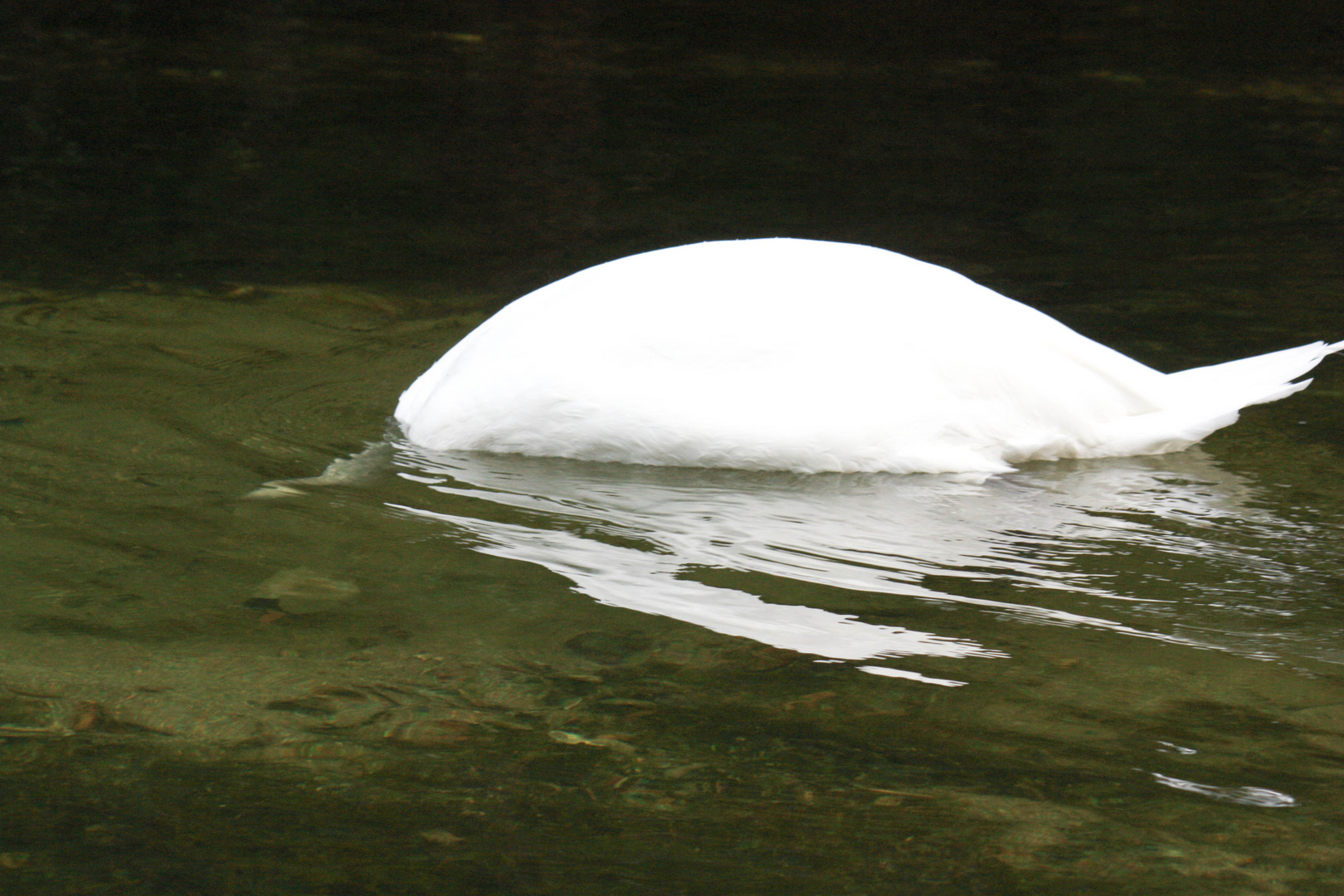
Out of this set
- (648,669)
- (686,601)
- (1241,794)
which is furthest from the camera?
(686,601)

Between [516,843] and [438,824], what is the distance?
0.58 feet

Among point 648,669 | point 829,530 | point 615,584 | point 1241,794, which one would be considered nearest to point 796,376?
point 829,530

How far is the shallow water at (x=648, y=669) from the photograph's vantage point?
3.28m

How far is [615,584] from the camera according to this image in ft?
15.2

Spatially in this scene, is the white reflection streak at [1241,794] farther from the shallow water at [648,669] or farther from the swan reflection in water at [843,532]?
the swan reflection in water at [843,532]

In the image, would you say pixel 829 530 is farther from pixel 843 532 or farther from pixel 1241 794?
pixel 1241 794

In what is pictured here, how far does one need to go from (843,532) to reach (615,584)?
0.74 metres

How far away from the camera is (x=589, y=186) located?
1000 centimetres

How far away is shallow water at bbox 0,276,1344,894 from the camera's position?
3.28 metres

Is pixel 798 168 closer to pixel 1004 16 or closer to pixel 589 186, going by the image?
pixel 589 186

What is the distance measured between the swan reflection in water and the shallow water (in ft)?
0.05

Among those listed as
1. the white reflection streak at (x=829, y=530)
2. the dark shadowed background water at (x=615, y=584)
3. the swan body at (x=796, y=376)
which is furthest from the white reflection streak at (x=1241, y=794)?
the swan body at (x=796, y=376)

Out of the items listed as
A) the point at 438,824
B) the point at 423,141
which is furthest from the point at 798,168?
the point at 438,824

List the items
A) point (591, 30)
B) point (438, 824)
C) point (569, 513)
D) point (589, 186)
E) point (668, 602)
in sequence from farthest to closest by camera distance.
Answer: point (591, 30) → point (589, 186) → point (569, 513) → point (668, 602) → point (438, 824)
